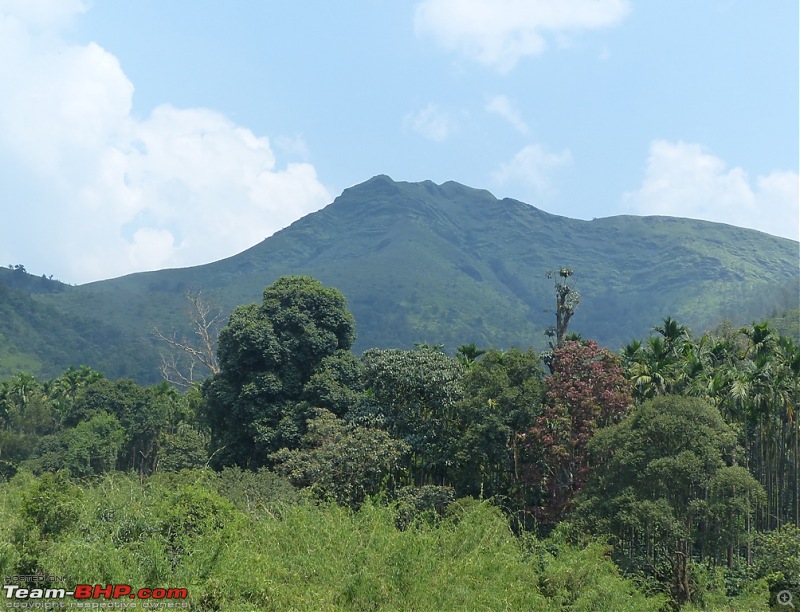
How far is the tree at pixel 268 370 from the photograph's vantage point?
40.3 m

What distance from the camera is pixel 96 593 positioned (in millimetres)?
17469

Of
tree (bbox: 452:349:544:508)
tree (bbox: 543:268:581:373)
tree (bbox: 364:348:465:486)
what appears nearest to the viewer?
tree (bbox: 452:349:544:508)

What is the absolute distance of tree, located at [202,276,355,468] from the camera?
132 ft

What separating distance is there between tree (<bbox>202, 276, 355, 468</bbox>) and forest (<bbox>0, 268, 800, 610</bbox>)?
0.38 ft

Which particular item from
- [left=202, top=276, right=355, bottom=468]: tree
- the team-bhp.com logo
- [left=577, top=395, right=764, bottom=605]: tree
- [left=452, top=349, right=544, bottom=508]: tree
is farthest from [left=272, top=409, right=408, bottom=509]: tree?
the team-bhp.com logo

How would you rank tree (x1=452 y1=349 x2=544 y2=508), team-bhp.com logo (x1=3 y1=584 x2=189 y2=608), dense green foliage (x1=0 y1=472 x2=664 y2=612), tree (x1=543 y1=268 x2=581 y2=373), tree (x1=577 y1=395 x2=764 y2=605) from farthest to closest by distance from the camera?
1. tree (x1=543 y1=268 x2=581 y2=373)
2. tree (x1=452 y1=349 x2=544 y2=508)
3. tree (x1=577 y1=395 x2=764 y2=605)
4. dense green foliage (x1=0 y1=472 x2=664 y2=612)
5. team-bhp.com logo (x1=3 y1=584 x2=189 y2=608)

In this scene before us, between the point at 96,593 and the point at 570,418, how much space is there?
22524 mm

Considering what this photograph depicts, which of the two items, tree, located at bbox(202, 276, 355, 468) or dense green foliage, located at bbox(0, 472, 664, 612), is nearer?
dense green foliage, located at bbox(0, 472, 664, 612)

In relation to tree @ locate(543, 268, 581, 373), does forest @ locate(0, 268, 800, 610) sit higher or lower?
lower

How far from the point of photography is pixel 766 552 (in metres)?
27.9

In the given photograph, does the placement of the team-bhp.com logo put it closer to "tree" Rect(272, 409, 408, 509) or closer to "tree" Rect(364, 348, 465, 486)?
"tree" Rect(272, 409, 408, 509)

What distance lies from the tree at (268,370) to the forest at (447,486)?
0.12 metres

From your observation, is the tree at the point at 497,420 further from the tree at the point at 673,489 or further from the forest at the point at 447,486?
the tree at the point at 673,489

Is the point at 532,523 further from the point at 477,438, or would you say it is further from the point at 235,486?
the point at 235,486
